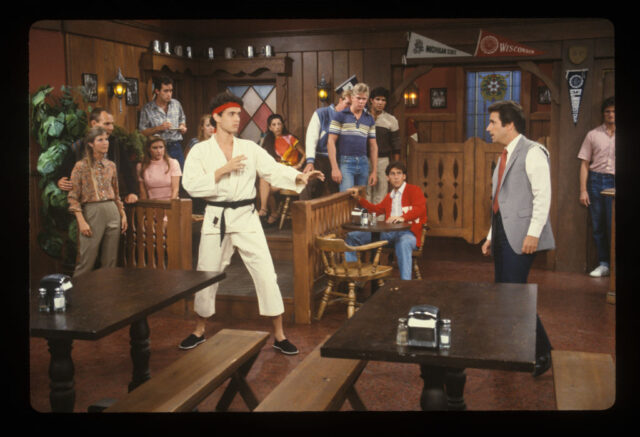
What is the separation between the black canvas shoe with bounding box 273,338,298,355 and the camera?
Answer: 373cm

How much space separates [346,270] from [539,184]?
1450 millimetres

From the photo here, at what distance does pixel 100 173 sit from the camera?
11.2 feet

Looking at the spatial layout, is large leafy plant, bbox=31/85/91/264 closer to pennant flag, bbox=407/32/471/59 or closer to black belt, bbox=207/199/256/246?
black belt, bbox=207/199/256/246

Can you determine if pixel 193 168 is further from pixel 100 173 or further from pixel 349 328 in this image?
pixel 349 328

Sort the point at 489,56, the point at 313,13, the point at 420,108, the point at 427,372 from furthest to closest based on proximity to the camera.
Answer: the point at 420,108 < the point at 489,56 < the point at 313,13 < the point at 427,372

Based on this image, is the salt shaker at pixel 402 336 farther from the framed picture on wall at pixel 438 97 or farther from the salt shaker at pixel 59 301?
the framed picture on wall at pixel 438 97

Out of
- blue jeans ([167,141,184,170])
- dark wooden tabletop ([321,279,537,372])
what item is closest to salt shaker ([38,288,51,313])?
dark wooden tabletop ([321,279,537,372])

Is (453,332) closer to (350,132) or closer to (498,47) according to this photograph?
(350,132)

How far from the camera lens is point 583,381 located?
2602mm

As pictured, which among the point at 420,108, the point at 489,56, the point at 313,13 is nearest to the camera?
the point at 313,13

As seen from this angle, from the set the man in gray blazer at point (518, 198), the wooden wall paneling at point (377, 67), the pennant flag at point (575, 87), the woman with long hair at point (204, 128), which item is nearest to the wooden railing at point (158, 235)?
the woman with long hair at point (204, 128)

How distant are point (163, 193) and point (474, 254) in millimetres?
2112
